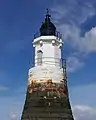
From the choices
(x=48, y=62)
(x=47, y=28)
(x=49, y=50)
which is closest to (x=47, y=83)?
(x=48, y=62)

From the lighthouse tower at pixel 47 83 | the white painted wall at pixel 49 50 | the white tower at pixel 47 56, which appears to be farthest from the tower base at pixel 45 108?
the white painted wall at pixel 49 50

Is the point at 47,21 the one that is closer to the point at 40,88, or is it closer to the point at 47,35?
the point at 47,35

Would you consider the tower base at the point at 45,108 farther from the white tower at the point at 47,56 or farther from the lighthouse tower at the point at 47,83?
the white tower at the point at 47,56

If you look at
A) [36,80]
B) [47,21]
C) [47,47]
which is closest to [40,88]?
[36,80]

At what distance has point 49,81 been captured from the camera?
2434 centimetres

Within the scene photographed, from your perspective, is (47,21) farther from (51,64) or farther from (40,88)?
(40,88)

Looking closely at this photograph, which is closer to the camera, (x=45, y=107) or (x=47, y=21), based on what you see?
(x=45, y=107)

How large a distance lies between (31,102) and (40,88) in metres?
1.20

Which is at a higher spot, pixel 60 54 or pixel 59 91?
pixel 60 54

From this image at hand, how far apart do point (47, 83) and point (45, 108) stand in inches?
71.2

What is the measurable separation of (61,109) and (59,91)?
4.34 feet

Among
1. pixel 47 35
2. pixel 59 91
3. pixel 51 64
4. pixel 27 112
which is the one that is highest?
pixel 47 35

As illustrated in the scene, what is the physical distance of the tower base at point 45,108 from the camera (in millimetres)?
23719

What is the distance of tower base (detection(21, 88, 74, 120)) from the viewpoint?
77.8 ft
